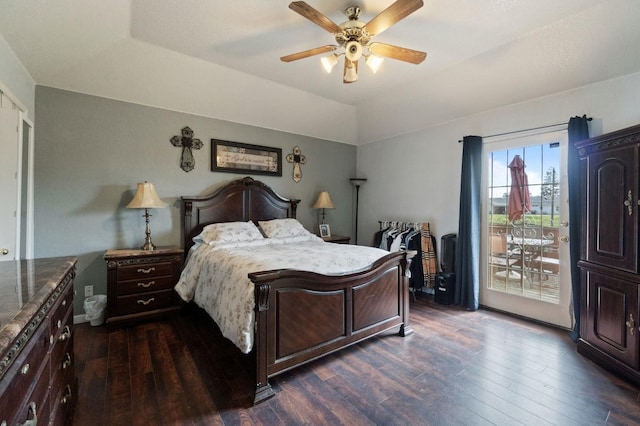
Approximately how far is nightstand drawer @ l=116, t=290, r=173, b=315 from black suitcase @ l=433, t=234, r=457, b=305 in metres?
3.25

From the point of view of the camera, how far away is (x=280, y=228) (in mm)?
3896

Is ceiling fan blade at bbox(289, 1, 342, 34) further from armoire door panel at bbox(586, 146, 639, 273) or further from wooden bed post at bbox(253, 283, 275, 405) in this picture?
armoire door panel at bbox(586, 146, 639, 273)

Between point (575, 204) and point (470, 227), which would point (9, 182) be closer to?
point (470, 227)

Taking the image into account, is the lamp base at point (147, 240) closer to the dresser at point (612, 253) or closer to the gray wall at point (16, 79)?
the gray wall at point (16, 79)

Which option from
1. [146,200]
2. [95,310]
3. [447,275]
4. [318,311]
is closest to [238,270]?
[318,311]

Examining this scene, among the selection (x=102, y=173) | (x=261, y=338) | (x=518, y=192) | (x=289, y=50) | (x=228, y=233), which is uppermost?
(x=289, y=50)

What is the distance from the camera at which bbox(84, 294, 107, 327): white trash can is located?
2.99m

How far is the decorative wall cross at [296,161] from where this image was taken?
15.1ft

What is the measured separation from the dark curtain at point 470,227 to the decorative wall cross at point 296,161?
7.78ft

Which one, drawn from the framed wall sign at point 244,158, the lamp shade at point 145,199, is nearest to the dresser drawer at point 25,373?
the lamp shade at point 145,199

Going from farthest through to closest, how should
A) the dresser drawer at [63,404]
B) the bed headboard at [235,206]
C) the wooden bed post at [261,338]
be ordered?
the bed headboard at [235,206] → the wooden bed post at [261,338] → the dresser drawer at [63,404]

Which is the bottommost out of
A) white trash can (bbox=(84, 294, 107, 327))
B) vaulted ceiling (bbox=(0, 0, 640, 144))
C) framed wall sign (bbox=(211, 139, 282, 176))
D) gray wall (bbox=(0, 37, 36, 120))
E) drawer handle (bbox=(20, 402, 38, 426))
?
white trash can (bbox=(84, 294, 107, 327))

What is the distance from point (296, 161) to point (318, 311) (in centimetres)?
293

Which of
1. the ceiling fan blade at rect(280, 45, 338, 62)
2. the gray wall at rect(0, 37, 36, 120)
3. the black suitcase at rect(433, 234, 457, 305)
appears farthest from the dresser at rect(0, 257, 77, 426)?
the black suitcase at rect(433, 234, 457, 305)
